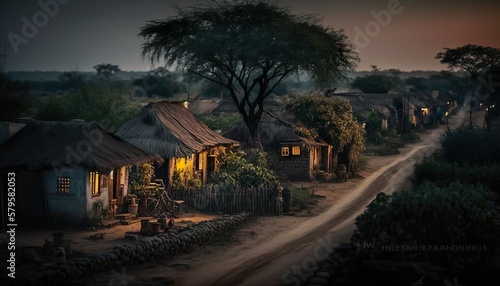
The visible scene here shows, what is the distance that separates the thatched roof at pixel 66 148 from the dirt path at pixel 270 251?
5.31m

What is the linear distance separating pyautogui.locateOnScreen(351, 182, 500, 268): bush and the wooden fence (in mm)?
9212

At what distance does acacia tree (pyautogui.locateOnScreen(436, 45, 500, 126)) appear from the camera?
258ft

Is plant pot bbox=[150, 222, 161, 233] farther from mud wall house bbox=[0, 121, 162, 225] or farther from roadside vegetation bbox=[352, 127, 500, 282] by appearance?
roadside vegetation bbox=[352, 127, 500, 282]

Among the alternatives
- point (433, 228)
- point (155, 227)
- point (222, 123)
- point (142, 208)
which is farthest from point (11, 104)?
point (433, 228)

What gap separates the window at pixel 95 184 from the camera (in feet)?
77.3

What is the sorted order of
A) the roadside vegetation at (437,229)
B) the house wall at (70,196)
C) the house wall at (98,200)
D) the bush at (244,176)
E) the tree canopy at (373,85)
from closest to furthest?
1. the roadside vegetation at (437,229)
2. the house wall at (70,196)
3. the house wall at (98,200)
4. the bush at (244,176)
5. the tree canopy at (373,85)

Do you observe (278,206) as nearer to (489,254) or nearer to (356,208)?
(356,208)

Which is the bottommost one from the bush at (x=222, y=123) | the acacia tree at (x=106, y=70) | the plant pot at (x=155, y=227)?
the plant pot at (x=155, y=227)

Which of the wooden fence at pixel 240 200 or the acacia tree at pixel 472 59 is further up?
the acacia tree at pixel 472 59

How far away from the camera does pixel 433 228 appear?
58.7 feet

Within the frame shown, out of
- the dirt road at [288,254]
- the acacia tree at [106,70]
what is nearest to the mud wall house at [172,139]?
the dirt road at [288,254]

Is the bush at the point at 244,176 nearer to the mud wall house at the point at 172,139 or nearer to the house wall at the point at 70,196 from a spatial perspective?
the mud wall house at the point at 172,139

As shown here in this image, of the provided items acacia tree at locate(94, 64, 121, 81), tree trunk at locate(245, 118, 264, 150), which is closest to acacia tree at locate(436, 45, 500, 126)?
tree trunk at locate(245, 118, 264, 150)

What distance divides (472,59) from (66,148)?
6813 cm
